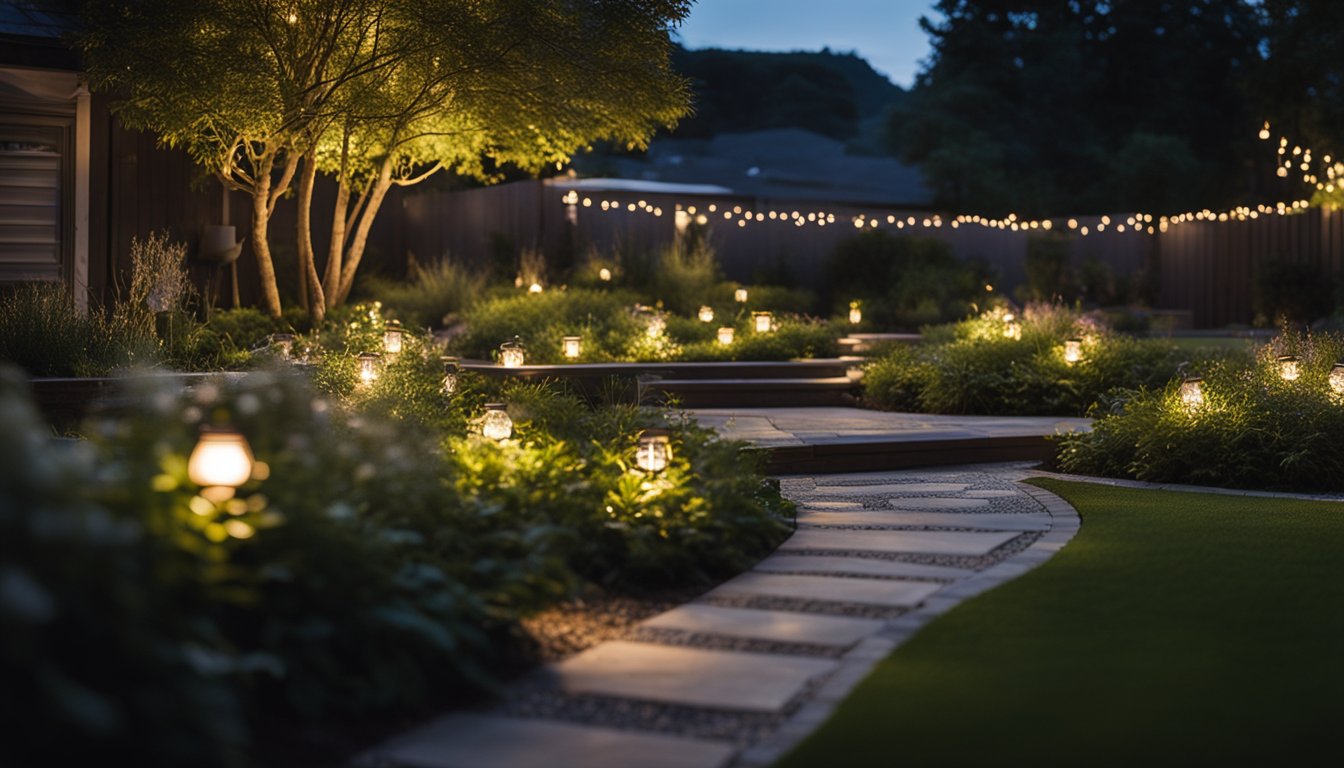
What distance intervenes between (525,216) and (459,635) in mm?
13645

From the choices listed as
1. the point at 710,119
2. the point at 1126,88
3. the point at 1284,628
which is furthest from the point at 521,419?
the point at 710,119

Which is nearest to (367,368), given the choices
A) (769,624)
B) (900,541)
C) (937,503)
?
(937,503)

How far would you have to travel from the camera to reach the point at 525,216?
16594 millimetres

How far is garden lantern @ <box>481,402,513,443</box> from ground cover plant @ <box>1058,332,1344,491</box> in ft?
11.0

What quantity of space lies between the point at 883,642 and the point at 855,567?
1020 mm

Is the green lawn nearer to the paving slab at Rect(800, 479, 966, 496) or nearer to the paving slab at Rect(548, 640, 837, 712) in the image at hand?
the paving slab at Rect(548, 640, 837, 712)

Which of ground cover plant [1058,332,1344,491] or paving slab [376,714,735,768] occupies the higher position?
ground cover plant [1058,332,1344,491]

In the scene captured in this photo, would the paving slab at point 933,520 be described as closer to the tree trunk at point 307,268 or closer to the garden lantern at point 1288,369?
the garden lantern at point 1288,369

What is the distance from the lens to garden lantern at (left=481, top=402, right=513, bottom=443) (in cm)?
573

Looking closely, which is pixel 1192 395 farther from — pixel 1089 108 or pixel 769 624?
pixel 1089 108

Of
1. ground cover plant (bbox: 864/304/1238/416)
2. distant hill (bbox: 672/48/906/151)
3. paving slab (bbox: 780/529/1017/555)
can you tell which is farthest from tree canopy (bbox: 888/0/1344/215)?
paving slab (bbox: 780/529/1017/555)

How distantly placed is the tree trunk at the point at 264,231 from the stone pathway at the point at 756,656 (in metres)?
7.62

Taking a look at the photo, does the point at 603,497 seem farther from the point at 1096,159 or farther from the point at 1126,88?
the point at 1126,88

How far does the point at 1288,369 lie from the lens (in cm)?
759
